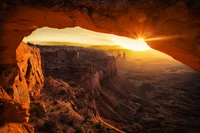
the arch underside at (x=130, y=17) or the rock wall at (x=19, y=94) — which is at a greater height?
the arch underside at (x=130, y=17)

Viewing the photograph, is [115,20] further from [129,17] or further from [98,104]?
[98,104]

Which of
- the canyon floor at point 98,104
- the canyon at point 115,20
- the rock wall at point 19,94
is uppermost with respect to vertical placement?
the canyon at point 115,20

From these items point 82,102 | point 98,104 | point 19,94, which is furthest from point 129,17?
Result: point 98,104

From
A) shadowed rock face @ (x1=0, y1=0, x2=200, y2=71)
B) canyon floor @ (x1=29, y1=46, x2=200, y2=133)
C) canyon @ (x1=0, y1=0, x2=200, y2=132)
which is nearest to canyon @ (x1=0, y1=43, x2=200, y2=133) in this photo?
canyon floor @ (x1=29, y1=46, x2=200, y2=133)

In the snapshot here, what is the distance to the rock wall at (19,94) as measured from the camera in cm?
732

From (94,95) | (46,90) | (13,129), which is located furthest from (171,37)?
(94,95)

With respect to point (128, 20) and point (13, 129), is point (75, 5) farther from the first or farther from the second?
point (13, 129)

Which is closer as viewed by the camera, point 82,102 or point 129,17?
point 129,17

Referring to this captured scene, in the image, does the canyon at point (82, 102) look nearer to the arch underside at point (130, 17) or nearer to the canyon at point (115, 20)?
the canyon at point (115, 20)

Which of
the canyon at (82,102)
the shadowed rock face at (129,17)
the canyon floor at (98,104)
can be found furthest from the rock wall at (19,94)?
the shadowed rock face at (129,17)

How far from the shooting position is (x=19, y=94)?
12.0m

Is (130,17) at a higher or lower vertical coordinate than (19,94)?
higher

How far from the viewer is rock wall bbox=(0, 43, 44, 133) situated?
24.0ft

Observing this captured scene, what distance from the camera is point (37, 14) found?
7.78m
